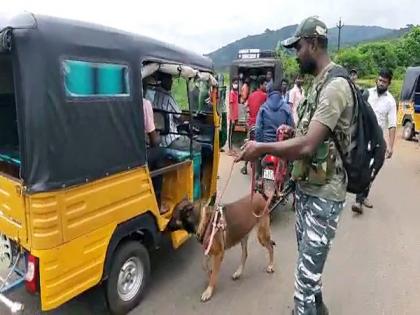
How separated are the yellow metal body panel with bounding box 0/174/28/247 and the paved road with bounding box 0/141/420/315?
→ 3.06 ft

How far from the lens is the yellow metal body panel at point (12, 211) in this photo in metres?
2.67

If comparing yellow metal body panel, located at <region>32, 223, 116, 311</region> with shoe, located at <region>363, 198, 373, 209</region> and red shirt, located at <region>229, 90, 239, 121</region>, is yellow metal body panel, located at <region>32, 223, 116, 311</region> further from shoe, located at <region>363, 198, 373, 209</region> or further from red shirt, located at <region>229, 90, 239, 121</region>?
red shirt, located at <region>229, 90, 239, 121</region>

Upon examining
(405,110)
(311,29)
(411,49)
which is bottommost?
(405,110)

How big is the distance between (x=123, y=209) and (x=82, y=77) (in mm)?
1052

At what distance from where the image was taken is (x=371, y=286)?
3910mm

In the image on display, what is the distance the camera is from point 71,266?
8.98ft

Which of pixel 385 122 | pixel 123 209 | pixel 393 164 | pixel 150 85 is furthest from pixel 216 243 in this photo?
pixel 393 164

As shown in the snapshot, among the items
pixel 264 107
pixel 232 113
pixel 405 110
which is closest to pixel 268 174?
pixel 264 107

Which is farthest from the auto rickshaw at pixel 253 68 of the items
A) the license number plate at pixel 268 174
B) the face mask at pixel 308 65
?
the face mask at pixel 308 65

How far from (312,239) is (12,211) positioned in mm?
2062

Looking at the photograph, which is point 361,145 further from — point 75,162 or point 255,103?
point 255,103

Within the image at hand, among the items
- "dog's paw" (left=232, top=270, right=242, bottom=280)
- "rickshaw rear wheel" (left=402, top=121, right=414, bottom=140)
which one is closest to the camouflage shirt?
"dog's paw" (left=232, top=270, right=242, bottom=280)

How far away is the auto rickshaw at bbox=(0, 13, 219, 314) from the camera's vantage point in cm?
247

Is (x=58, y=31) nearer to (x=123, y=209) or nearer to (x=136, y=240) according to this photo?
(x=123, y=209)
